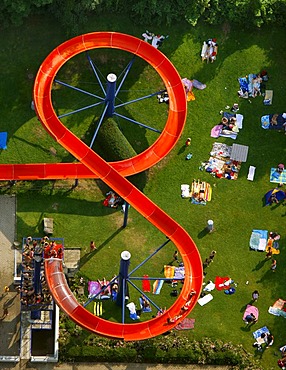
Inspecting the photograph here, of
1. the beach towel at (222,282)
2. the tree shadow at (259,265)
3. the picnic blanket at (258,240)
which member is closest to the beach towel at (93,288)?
the beach towel at (222,282)

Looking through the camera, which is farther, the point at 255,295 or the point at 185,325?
the point at 255,295

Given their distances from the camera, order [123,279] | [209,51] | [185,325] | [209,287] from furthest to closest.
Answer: [209,51], [209,287], [185,325], [123,279]

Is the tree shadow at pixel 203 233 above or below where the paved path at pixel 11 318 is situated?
above

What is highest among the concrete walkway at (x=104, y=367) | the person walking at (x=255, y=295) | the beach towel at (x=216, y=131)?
the beach towel at (x=216, y=131)

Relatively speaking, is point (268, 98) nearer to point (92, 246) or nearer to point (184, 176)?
point (184, 176)

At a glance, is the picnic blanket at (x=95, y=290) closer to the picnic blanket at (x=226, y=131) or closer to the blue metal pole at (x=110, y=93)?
the blue metal pole at (x=110, y=93)

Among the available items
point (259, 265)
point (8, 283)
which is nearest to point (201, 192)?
point (259, 265)
